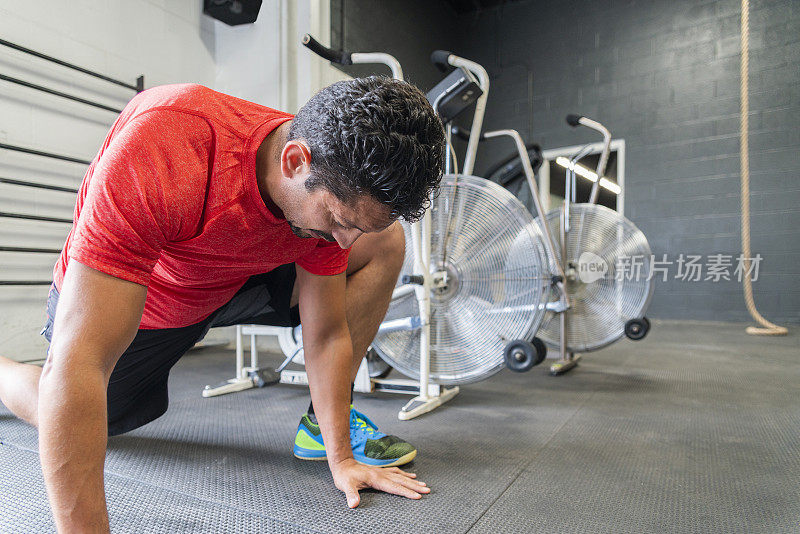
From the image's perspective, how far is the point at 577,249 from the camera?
2.75 m

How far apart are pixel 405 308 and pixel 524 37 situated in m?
5.12

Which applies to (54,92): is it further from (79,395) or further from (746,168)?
(746,168)

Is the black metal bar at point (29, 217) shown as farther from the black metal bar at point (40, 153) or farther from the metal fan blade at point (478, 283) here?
the metal fan blade at point (478, 283)

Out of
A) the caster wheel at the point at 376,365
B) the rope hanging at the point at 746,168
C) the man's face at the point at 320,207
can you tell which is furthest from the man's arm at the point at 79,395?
the rope hanging at the point at 746,168

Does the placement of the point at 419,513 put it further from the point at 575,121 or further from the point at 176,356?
the point at 575,121

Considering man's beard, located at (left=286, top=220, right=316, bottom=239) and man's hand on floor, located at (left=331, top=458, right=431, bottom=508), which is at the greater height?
man's beard, located at (left=286, top=220, right=316, bottom=239)

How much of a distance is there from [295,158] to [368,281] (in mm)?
584

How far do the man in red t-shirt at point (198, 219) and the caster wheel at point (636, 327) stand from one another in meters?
1.96

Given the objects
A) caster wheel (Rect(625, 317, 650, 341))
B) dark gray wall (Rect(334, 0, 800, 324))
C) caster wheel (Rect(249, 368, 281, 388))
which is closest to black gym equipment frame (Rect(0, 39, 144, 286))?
caster wheel (Rect(249, 368, 281, 388))

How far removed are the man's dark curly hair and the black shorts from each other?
519 millimetres

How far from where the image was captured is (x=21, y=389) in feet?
3.59

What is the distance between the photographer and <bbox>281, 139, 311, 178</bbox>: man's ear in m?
0.70

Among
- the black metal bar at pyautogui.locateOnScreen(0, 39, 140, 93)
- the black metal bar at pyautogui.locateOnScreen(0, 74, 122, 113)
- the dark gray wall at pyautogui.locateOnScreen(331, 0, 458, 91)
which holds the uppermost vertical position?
the dark gray wall at pyautogui.locateOnScreen(331, 0, 458, 91)

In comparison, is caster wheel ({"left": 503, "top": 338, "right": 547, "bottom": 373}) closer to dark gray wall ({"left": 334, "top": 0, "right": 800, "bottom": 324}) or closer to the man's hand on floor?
the man's hand on floor
